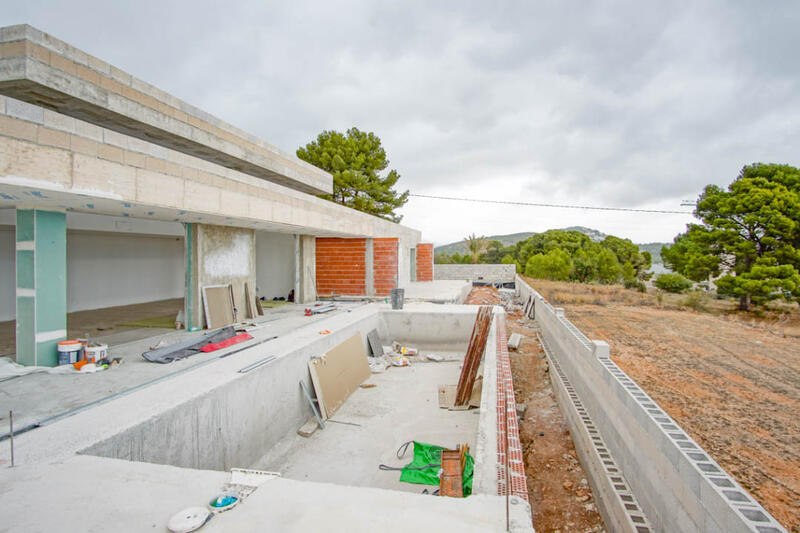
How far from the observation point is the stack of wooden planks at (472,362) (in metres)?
6.33

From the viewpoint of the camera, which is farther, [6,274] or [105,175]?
[6,274]

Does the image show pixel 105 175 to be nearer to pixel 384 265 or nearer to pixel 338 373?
pixel 338 373

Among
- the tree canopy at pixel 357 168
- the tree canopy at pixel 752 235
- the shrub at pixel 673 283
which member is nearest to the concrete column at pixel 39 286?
the tree canopy at pixel 357 168

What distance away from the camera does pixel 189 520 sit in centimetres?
190

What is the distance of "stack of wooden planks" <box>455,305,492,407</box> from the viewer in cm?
633

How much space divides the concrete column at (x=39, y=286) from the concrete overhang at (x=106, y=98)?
263cm

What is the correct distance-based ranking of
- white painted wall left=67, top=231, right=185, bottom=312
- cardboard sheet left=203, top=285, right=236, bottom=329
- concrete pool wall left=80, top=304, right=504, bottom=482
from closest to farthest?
1. concrete pool wall left=80, top=304, right=504, bottom=482
2. cardboard sheet left=203, top=285, right=236, bottom=329
3. white painted wall left=67, top=231, right=185, bottom=312

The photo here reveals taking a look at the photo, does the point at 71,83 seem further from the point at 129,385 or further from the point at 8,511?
the point at 8,511

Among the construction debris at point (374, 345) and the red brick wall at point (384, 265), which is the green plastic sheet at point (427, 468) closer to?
the construction debris at point (374, 345)


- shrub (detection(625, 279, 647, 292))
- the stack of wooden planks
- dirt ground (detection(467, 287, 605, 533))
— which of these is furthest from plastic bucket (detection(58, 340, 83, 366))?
shrub (detection(625, 279, 647, 292))

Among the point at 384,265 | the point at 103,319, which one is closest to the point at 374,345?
the point at 384,265

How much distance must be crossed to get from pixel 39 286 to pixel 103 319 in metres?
4.65

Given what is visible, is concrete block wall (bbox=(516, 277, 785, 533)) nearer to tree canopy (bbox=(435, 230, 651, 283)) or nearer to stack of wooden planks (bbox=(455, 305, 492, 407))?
stack of wooden planks (bbox=(455, 305, 492, 407))

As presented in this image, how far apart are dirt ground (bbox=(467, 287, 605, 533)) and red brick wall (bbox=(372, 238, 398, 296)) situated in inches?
235
